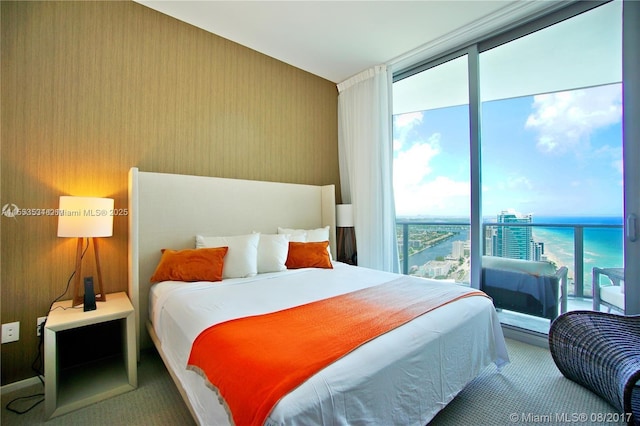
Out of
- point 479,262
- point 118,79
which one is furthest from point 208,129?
point 479,262

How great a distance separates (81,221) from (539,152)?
3.81 metres

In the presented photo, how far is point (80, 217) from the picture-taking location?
73.9 inches

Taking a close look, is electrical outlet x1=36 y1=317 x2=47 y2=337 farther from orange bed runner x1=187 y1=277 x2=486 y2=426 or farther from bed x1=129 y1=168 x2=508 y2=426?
orange bed runner x1=187 y1=277 x2=486 y2=426

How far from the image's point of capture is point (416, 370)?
1.27 metres

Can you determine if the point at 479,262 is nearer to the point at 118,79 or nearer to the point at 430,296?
the point at 430,296

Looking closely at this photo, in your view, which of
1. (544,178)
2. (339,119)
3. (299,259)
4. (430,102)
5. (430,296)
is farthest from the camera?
(339,119)

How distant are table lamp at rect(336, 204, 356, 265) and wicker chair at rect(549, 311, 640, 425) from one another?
7.05ft

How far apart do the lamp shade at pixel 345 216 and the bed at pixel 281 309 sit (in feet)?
1.16

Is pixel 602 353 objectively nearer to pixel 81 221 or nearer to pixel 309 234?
pixel 309 234

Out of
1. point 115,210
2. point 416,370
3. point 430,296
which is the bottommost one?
point 416,370

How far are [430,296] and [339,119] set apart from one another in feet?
9.27

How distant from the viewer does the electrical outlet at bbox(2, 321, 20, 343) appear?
6.14 ft

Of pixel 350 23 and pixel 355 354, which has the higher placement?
pixel 350 23

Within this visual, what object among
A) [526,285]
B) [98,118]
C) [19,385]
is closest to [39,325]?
[19,385]
